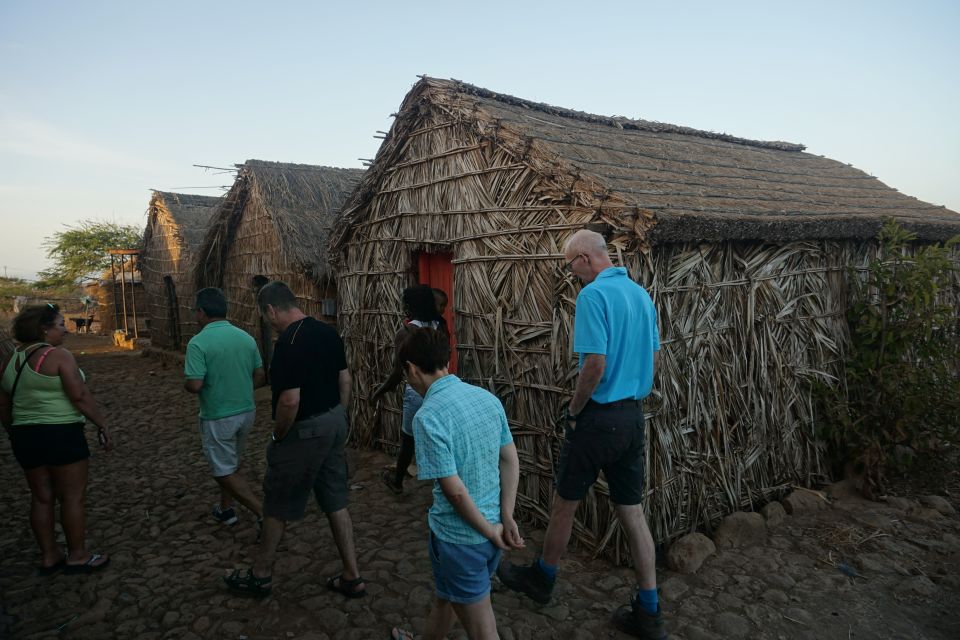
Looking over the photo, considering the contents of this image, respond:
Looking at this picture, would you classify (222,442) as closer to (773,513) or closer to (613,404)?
(613,404)

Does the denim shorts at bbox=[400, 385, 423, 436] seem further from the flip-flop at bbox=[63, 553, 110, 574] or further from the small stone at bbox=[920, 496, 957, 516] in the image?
the small stone at bbox=[920, 496, 957, 516]

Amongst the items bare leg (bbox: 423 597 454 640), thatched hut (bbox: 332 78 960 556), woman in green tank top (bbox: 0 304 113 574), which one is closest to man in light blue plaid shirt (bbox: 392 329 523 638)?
bare leg (bbox: 423 597 454 640)

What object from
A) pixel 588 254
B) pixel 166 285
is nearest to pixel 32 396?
pixel 588 254

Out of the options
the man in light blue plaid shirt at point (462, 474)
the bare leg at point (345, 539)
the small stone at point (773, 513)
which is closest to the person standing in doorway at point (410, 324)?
the bare leg at point (345, 539)

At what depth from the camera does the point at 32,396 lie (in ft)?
12.4

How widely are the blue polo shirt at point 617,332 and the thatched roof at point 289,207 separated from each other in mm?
6355

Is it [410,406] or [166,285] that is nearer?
[410,406]

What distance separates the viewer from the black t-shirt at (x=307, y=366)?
11.2ft

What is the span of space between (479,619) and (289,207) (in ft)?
30.2

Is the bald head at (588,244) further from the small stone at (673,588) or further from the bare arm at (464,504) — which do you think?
the small stone at (673,588)

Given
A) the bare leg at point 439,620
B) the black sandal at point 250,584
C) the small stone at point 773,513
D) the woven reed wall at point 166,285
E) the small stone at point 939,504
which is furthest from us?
the woven reed wall at point 166,285

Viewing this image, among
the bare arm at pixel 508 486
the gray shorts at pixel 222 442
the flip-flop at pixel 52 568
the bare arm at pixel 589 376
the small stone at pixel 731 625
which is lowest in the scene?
the small stone at pixel 731 625

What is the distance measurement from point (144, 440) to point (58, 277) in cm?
2594

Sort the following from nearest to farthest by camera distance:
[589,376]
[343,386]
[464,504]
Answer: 1. [464,504]
2. [589,376]
3. [343,386]
